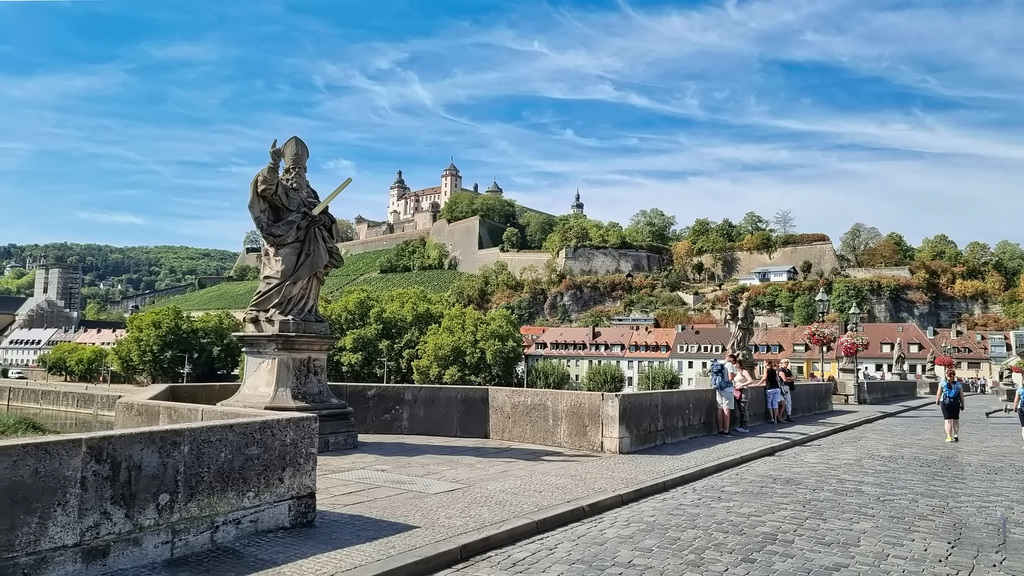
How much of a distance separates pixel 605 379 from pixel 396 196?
119496 mm

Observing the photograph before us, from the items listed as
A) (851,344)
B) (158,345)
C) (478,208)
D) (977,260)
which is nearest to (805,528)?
(851,344)

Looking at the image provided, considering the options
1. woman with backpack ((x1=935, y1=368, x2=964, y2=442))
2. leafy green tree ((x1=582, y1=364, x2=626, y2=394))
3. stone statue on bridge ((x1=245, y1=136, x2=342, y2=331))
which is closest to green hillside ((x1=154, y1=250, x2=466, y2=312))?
leafy green tree ((x1=582, y1=364, x2=626, y2=394))

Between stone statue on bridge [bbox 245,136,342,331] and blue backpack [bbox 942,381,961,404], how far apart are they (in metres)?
12.2

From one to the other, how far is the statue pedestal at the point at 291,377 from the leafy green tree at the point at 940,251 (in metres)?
107

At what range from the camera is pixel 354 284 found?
386ft

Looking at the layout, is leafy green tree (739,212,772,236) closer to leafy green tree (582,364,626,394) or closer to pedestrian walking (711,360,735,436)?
leafy green tree (582,364,626,394)

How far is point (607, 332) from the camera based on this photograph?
285ft

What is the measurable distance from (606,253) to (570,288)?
12.2m

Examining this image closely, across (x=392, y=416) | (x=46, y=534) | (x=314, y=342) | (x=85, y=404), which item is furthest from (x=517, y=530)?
(x=85, y=404)

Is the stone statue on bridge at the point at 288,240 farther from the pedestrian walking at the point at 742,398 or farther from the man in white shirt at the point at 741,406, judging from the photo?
the pedestrian walking at the point at 742,398

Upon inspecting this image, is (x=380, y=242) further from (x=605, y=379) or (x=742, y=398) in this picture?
(x=742, y=398)

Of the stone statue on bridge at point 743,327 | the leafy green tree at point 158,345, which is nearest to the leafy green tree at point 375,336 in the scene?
the leafy green tree at point 158,345

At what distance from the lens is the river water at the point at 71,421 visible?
A: 34.5ft

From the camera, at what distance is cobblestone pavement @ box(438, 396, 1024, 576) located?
5367mm
